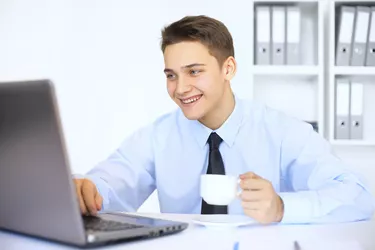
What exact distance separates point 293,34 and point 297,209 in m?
1.77

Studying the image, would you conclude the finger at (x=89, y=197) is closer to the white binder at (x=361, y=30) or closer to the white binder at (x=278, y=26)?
the white binder at (x=278, y=26)

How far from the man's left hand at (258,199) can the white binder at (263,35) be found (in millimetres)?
1745

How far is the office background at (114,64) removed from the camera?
9.60 ft

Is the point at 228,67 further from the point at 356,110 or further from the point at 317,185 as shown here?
the point at 356,110

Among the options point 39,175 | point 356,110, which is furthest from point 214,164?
point 356,110

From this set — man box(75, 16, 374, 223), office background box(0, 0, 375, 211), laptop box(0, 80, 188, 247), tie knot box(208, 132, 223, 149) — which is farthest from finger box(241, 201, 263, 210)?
office background box(0, 0, 375, 211)

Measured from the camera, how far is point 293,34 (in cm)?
271

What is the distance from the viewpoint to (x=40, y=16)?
10.3 feet

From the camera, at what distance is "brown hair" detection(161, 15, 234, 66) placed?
1655mm

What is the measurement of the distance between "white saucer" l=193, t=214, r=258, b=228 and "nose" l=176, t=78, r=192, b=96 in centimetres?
57

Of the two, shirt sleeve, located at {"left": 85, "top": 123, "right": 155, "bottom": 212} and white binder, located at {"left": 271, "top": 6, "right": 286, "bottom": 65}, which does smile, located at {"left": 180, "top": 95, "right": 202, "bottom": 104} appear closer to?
shirt sleeve, located at {"left": 85, "top": 123, "right": 155, "bottom": 212}

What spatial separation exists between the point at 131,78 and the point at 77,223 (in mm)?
2335

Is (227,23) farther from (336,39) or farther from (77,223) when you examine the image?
(77,223)

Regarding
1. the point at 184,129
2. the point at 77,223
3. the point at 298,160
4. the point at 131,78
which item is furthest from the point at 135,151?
the point at 131,78
